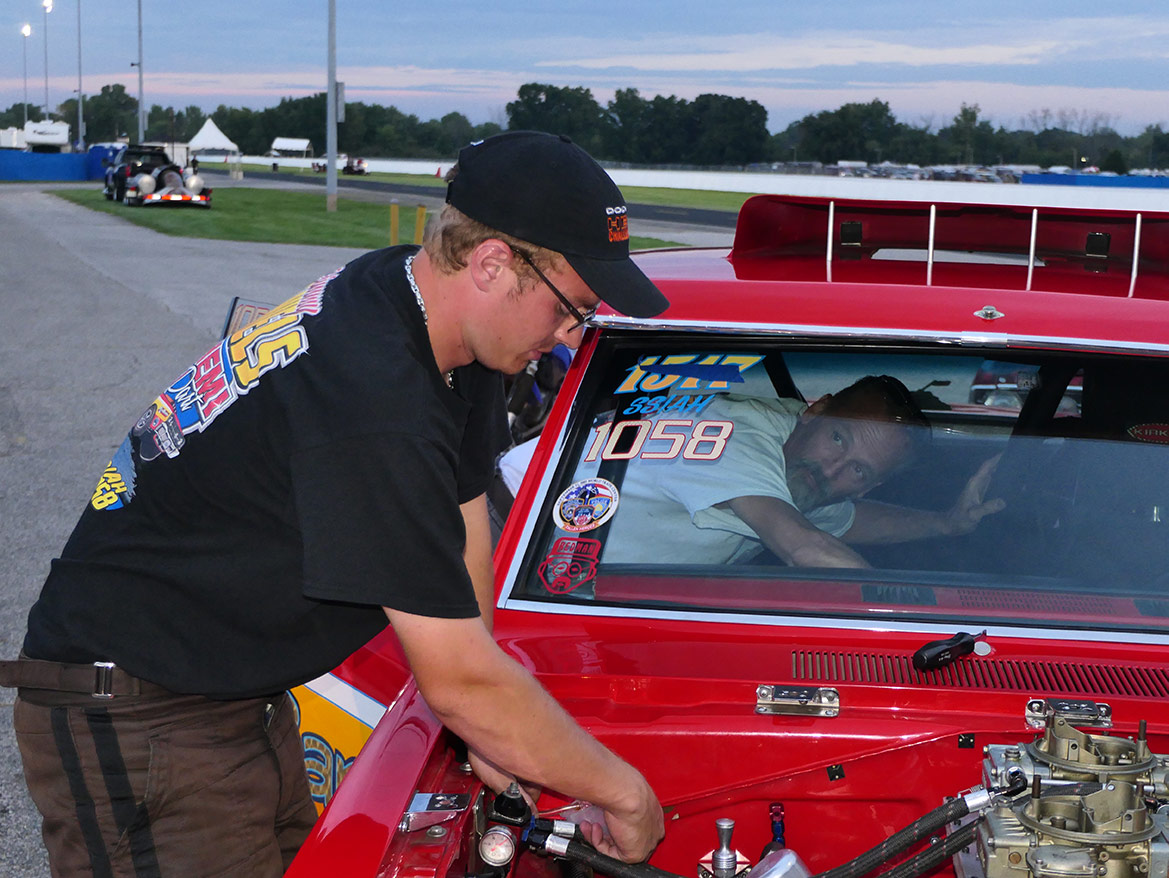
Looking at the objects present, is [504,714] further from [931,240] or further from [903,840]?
[931,240]

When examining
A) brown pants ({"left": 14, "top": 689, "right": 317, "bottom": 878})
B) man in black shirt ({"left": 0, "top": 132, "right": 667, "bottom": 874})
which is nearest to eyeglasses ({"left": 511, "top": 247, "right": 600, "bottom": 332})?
man in black shirt ({"left": 0, "top": 132, "right": 667, "bottom": 874})

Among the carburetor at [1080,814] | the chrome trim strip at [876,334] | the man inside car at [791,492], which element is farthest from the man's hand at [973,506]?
the carburetor at [1080,814]

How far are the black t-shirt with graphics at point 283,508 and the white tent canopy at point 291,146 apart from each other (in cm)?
12903

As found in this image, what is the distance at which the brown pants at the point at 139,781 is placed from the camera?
2.01 metres

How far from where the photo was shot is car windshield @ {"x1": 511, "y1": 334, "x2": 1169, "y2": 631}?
2434 millimetres

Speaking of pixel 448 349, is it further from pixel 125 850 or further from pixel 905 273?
pixel 905 273

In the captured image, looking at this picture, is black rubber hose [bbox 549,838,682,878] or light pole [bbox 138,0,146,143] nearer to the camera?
black rubber hose [bbox 549,838,682,878]

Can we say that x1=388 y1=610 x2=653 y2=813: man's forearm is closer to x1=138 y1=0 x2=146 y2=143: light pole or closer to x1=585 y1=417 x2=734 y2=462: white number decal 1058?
x1=585 y1=417 x2=734 y2=462: white number decal 1058

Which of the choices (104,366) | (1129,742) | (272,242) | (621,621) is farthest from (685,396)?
(272,242)

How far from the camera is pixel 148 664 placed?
195cm

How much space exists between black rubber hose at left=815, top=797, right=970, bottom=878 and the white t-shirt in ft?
2.72

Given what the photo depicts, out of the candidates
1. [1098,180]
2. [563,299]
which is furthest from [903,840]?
[1098,180]

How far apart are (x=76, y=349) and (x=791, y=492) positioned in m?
11.6

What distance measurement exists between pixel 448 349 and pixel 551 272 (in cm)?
19
